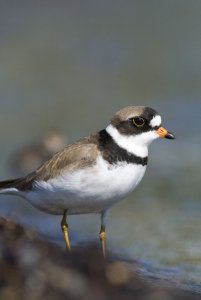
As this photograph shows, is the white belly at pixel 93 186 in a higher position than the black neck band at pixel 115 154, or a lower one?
lower

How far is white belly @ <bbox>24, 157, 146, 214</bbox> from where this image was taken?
22.9 feet

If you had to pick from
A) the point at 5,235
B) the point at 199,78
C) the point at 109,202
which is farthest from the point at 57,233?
the point at 199,78

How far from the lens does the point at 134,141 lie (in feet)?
23.7

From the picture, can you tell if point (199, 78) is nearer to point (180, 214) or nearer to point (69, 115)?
point (69, 115)

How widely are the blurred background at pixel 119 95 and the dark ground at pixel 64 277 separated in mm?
1856

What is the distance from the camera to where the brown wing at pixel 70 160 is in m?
7.10

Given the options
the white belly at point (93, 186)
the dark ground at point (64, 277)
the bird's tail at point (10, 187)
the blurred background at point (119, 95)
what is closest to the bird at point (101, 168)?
the white belly at point (93, 186)

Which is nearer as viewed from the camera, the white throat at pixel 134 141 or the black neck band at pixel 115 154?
the black neck band at pixel 115 154

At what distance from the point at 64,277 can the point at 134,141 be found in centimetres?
205

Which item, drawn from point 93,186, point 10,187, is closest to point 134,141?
point 93,186

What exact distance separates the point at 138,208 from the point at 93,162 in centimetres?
404

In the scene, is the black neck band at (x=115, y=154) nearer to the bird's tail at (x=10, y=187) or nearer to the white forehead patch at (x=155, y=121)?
the white forehead patch at (x=155, y=121)

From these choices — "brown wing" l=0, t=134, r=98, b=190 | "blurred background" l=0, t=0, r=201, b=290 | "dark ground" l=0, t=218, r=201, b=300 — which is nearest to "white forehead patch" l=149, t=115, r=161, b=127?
"brown wing" l=0, t=134, r=98, b=190

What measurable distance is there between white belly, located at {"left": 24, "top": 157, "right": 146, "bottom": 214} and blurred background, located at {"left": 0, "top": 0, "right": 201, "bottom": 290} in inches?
38.2
